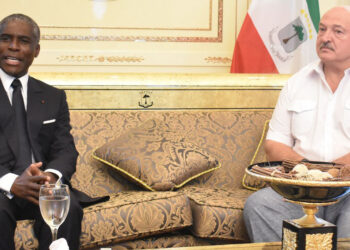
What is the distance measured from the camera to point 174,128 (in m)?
3.21

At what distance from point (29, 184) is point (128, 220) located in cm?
48

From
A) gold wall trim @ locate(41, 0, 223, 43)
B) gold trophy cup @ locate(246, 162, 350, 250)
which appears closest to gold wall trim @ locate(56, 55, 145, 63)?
gold wall trim @ locate(41, 0, 223, 43)

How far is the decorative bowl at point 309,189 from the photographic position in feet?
5.73

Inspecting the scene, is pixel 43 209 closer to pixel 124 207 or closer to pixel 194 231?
pixel 124 207

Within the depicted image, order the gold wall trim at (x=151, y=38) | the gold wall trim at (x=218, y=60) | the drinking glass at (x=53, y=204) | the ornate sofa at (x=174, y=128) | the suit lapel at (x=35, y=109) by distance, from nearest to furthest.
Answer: the drinking glass at (x=53, y=204)
the ornate sofa at (x=174, y=128)
the suit lapel at (x=35, y=109)
the gold wall trim at (x=151, y=38)
the gold wall trim at (x=218, y=60)

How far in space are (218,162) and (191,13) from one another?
1.46m

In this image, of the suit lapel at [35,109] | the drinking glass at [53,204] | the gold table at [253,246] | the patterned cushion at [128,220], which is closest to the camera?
the drinking glass at [53,204]

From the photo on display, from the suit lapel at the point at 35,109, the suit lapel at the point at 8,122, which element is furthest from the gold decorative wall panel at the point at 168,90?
the suit lapel at the point at 8,122

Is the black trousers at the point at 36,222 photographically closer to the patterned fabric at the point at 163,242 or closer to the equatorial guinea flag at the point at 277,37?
the patterned fabric at the point at 163,242

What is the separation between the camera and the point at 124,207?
8.17 feet

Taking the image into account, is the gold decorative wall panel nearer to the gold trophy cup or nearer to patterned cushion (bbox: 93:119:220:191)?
patterned cushion (bbox: 93:119:220:191)

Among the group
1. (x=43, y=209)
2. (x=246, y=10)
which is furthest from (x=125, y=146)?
(x=246, y=10)

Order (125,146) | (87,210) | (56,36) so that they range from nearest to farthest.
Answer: (87,210)
(125,146)
(56,36)

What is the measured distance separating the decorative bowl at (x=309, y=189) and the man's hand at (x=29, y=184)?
0.97m
